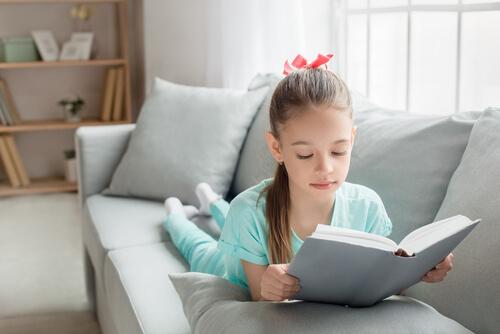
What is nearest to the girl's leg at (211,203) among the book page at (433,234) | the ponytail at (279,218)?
the ponytail at (279,218)

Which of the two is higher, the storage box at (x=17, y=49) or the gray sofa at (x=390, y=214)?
the storage box at (x=17, y=49)

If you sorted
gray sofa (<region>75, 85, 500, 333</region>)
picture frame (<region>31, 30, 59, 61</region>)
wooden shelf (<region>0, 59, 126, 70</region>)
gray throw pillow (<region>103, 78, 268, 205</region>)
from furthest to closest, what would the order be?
picture frame (<region>31, 30, 59, 61</region>) < wooden shelf (<region>0, 59, 126, 70</region>) < gray throw pillow (<region>103, 78, 268, 205</region>) < gray sofa (<region>75, 85, 500, 333</region>)

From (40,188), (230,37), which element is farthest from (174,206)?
(40,188)

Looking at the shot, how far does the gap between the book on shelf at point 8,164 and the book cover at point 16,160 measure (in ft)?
0.06

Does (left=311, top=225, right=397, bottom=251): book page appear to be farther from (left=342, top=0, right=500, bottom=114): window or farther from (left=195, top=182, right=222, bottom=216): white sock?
(left=195, top=182, right=222, bottom=216): white sock

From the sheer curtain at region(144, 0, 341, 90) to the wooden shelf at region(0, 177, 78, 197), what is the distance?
84 centimetres

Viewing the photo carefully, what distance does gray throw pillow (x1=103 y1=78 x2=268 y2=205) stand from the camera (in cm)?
260

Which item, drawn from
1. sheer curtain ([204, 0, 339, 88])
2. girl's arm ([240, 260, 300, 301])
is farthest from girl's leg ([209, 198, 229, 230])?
girl's arm ([240, 260, 300, 301])

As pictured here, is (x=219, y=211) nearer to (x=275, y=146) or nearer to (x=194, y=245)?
Result: (x=194, y=245)

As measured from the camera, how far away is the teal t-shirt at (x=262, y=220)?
1457mm

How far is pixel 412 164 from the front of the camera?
1.65 metres

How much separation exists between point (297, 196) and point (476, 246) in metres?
0.35

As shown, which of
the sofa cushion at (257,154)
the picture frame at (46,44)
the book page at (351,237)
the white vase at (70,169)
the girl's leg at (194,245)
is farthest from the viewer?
the white vase at (70,169)

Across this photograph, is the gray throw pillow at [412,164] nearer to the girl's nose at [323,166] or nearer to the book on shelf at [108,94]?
the girl's nose at [323,166]
